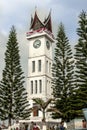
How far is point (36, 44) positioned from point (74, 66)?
24346 millimetres

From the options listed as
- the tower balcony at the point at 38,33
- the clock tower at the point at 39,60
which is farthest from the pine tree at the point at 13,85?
the tower balcony at the point at 38,33

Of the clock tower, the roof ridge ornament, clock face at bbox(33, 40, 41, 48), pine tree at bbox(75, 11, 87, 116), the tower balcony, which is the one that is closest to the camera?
pine tree at bbox(75, 11, 87, 116)

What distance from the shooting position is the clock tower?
5796 cm

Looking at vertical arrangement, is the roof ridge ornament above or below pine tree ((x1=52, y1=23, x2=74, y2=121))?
above

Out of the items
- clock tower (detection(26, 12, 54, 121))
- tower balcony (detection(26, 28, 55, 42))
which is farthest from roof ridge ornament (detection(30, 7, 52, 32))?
tower balcony (detection(26, 28, 55, 42))

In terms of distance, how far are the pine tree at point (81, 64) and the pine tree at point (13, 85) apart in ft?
23.1

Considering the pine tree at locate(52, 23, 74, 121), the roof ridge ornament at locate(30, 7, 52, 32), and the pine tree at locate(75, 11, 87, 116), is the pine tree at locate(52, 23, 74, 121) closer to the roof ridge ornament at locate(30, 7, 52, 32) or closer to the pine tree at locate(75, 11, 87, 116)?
the pine tree at locate(75, 11, 87, 116)

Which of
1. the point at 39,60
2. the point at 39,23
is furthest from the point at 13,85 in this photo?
the point at 39,23

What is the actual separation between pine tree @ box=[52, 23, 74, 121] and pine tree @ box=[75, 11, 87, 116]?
2.10m

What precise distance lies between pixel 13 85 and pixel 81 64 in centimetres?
831

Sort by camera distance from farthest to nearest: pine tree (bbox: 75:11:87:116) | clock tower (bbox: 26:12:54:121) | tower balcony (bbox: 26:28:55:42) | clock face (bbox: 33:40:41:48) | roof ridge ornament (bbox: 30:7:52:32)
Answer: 1. roof ridge ornament (bbox: 30:7:52:32)
2. clock face (bbox: 33:40:41:48)
3. tower balcony (bbox: 26:28:55:42)
4. clock tower (bbox: 26:12:54:121)
5. pine tree (bbox: 75:11:87:116)

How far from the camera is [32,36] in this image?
6178cm

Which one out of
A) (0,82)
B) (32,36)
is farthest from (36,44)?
(0,82)

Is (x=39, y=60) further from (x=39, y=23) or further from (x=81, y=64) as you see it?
(x=81, y=64)
